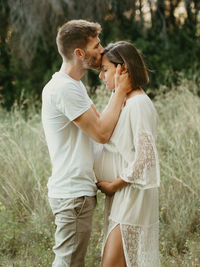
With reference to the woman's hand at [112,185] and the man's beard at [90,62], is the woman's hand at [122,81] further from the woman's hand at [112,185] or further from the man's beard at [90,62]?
the woman's hand at [112,185]

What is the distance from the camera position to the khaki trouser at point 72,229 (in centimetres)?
248

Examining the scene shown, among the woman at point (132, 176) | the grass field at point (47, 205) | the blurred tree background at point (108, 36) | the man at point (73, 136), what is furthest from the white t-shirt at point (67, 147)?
the blurred tree background at point (108, 36)

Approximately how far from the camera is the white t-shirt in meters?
2.44

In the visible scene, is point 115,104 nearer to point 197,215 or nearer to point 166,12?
point 197,215

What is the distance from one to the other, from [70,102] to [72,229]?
813 mm

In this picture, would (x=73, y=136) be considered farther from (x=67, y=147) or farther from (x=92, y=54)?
(x=92, y=54)

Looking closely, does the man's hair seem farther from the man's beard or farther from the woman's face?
the woman's face

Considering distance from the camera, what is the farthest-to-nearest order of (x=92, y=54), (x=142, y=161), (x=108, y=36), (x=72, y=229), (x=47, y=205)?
(x=108, y=36)
(x=47, y=205)
(x=92, y=54)
(x=72, y=229)
(x=142, y=161)

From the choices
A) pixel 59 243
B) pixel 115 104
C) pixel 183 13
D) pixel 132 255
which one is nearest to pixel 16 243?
pixel 59 243

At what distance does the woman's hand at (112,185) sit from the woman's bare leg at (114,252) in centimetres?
22

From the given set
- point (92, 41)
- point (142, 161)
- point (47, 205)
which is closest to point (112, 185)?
point (142, 161)

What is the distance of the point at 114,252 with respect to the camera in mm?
2459

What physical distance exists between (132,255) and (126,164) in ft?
1.91

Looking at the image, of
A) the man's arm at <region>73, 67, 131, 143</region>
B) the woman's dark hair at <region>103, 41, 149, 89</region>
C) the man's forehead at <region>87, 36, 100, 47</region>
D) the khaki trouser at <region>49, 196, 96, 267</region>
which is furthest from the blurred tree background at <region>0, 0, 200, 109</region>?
the khaki trouser at <region>49, 196, 96, 267</region>
